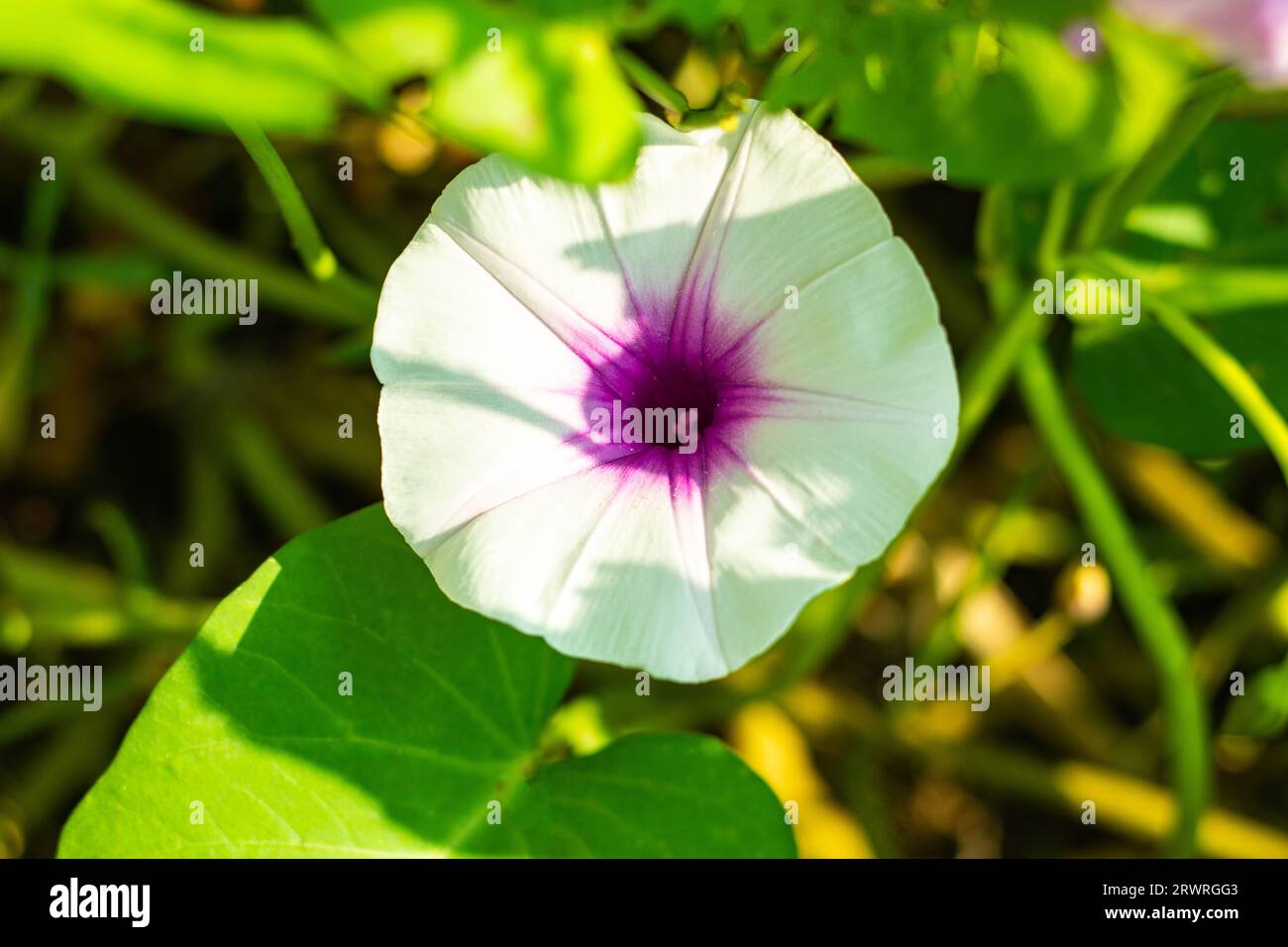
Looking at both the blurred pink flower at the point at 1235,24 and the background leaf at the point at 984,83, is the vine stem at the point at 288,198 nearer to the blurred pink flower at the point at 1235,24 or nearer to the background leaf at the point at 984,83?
the background leaf at the point at 984,83

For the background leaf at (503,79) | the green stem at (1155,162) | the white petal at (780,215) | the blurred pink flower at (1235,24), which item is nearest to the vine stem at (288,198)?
the background leaf at (503,79)

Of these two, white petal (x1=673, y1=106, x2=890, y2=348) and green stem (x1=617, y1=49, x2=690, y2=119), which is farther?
green stem (x1=617, y1=49, x2=690, y2=119)

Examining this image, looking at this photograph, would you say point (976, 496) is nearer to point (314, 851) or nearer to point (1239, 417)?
point (1239, 417)

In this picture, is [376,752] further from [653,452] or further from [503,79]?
[503,79]

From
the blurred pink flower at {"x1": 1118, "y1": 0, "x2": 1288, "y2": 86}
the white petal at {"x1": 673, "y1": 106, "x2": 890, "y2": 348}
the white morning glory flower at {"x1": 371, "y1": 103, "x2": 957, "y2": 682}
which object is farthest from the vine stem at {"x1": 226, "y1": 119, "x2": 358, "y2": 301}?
the blurred pink flower at {"x1": 1118, "y1": 0, "x2": 1288, "y2": 86}

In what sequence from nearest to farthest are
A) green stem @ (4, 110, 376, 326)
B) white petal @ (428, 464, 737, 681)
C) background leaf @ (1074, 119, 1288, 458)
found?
white petal @ (428, 464, 737, 681) < background leaf @ (1074, 119, 1288, 458) < green stem @ (4, 110, 376, 326)

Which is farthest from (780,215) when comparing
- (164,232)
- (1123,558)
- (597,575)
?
(164,232)

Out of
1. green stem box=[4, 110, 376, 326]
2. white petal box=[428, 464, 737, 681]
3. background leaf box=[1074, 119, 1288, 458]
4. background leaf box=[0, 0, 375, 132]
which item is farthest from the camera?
green stem box=[4, 110, 376, 326]

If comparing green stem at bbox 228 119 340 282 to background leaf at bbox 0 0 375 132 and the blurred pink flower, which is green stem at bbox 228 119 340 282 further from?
the blurred pink flower
